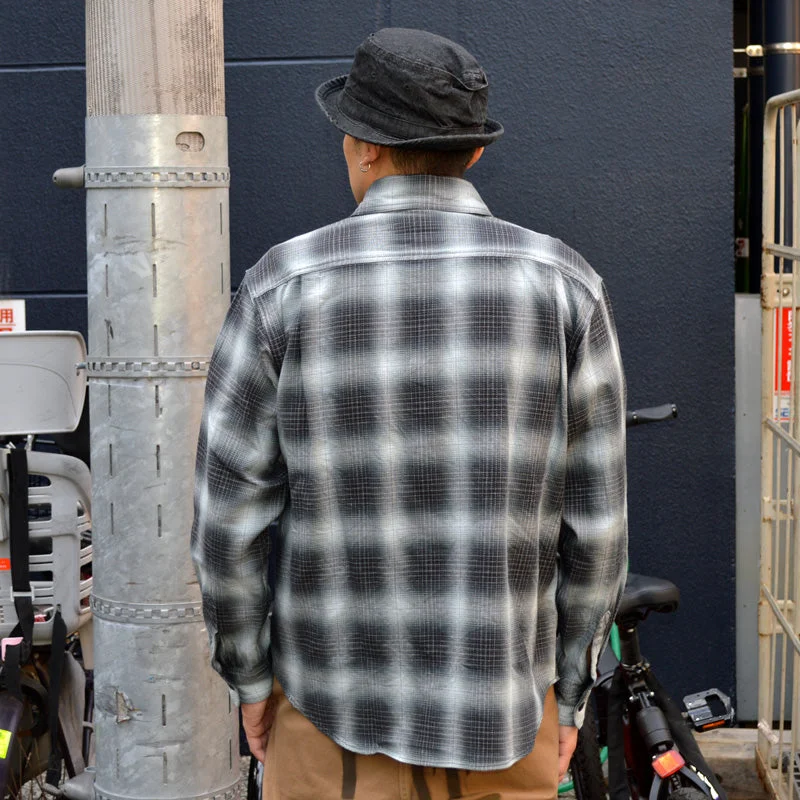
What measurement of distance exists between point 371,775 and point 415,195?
0.91m

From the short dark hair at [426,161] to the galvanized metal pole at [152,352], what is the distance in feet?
2.91

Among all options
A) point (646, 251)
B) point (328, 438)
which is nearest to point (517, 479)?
point (328, 438)

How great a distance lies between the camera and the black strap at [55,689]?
3307 mm

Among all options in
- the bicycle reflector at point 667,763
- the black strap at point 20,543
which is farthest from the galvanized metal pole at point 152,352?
the bicycle reflector at point 667,763

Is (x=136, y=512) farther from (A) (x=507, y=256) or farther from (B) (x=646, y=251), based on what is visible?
(B) (x=646, y=251)

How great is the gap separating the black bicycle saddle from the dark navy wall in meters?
0.94

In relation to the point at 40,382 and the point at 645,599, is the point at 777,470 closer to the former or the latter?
the point at 645,599

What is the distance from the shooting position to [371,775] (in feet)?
6.72

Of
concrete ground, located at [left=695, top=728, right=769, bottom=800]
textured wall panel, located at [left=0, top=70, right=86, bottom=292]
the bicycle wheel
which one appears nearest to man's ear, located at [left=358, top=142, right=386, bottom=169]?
the bicycle wheel

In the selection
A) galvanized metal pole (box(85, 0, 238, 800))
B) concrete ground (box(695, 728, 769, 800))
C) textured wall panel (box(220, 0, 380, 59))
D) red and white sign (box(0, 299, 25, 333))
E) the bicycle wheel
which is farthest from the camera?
textured wall panel (box(220, 0, 380, 59))

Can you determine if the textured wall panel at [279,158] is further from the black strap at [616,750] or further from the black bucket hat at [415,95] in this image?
the black bucket hat at [415,95]

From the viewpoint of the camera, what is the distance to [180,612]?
285 centimetres

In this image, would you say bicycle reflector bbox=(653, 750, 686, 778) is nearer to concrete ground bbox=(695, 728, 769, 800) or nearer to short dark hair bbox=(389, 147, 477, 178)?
concrete ground bbox=(695, 728, 769, 800)

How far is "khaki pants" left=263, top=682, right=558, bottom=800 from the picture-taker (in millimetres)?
2043
